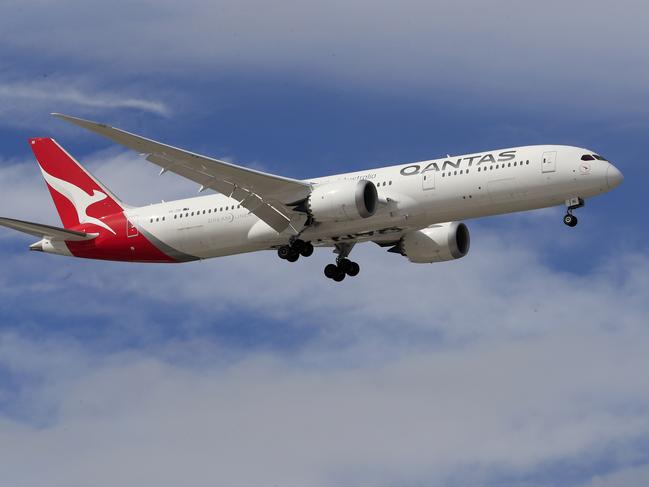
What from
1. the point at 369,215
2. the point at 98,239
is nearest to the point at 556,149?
the point at 369,215

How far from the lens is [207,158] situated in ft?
183

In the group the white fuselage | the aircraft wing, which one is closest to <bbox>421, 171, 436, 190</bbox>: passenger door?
the white fuselage

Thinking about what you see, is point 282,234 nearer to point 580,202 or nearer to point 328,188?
point 328,188

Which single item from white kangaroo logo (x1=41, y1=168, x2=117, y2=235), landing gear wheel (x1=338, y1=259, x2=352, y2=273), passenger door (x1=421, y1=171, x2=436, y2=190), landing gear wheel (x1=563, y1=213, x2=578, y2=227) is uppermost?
white kangaroo logo (x1=41, y1=168, x2=117, y2=235)

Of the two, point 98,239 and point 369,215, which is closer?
point 369,215

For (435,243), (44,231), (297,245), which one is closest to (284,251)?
(297,245)

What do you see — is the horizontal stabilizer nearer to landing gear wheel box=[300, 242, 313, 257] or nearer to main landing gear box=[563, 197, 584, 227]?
landing gear wheel box=[300, 242, 313, 257]

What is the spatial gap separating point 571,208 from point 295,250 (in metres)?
11.2

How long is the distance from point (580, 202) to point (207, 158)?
1458 centimetres

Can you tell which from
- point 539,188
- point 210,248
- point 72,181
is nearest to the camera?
point 539,188

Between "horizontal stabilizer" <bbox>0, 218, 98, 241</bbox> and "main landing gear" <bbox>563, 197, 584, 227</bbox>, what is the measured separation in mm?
20764

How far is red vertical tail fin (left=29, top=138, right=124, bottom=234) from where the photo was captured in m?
64.2

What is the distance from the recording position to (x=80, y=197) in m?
65.4

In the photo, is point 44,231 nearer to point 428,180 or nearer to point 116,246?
point 116,246
